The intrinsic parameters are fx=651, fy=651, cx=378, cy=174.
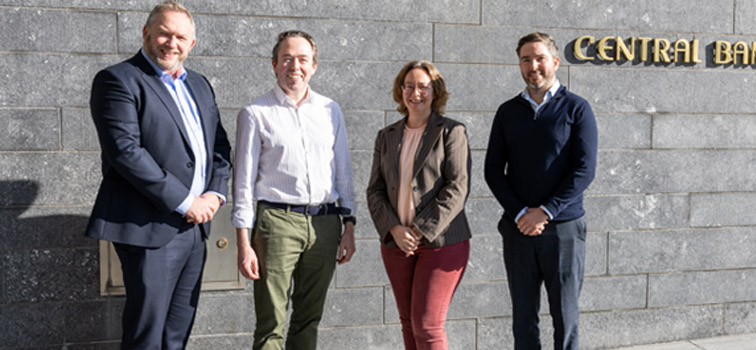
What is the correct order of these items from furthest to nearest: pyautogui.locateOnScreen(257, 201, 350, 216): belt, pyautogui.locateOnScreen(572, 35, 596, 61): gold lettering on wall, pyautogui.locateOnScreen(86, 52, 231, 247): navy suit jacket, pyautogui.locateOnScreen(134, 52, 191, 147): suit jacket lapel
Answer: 1. pyautogui.locateOnScreen(572, 35, 596, 61): gold lettering on wall
2. pyautogui.locateOnScreen(257, 201, 350, 216): belt
3. pyautogui.locateOnScreen(134, 52, 191, 147): suit jacket lapel
4. pyautogui.locateOnScreen(86, 52, 231, 247): navy suit jacket

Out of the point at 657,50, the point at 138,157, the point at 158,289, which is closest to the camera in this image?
the point at 138,157

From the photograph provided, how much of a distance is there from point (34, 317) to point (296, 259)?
5.85ft

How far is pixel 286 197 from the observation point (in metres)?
2.90

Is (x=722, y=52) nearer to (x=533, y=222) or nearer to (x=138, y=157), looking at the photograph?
(x=533, y=222)

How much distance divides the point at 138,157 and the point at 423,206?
125 centimetres

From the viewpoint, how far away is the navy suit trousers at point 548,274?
120 inches

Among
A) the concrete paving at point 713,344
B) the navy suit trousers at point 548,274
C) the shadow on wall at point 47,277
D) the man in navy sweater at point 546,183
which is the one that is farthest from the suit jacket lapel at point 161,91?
the concrete paving at point 713,344

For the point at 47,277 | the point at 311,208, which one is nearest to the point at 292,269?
the point at 311,208

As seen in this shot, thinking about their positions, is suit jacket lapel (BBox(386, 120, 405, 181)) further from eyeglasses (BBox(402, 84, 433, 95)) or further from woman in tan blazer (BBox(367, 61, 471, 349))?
eyeglasses (BBox(402, 84, 433, 95))

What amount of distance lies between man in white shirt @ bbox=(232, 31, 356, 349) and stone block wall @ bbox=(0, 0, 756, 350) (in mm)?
989

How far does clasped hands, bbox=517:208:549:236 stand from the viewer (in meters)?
2.99

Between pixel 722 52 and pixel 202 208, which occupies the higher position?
pixel 722 52

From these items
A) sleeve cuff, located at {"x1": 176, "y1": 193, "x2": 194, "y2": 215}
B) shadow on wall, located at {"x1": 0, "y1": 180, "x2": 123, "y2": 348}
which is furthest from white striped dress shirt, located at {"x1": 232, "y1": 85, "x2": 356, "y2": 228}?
shadow on wall, located at {"x1": 0, "y1": 180, "x2": 123, "y2": 348}

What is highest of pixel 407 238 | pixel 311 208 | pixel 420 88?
pixel 420 88
